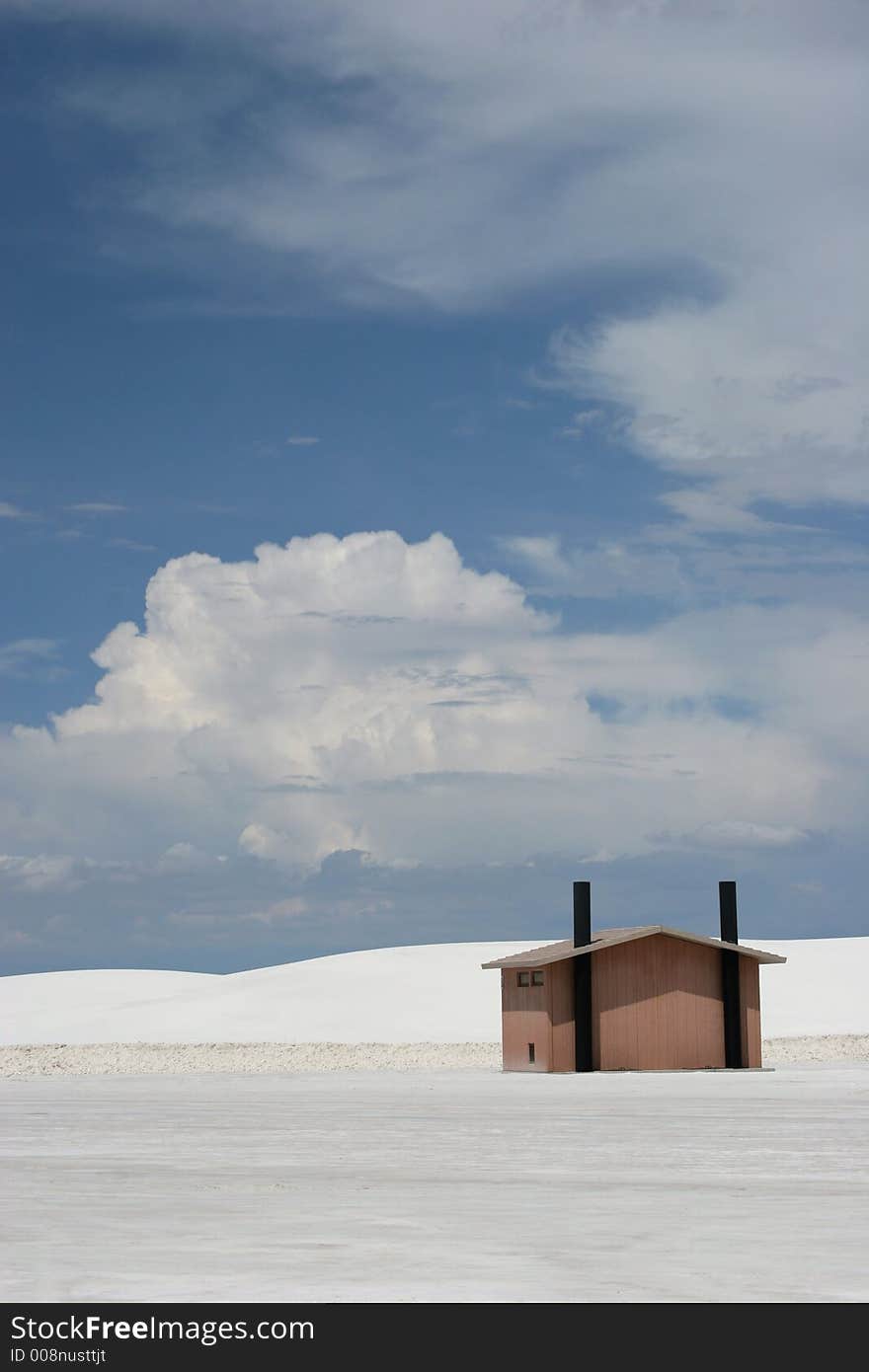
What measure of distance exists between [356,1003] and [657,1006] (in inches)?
1472

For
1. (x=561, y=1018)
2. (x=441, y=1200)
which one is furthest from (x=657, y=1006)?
(x=441, y=1200)

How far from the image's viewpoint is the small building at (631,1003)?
161 ft

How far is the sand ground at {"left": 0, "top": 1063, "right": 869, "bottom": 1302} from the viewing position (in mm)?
11984

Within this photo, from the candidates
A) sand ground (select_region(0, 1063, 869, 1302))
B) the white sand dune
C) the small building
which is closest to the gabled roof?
the small building

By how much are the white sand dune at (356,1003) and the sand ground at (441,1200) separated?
41661 millimetres

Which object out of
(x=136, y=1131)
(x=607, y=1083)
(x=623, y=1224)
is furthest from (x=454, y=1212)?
(x=607, y=1083)

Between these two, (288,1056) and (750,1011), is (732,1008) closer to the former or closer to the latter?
(750,1011)

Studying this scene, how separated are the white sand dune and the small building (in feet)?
73.1

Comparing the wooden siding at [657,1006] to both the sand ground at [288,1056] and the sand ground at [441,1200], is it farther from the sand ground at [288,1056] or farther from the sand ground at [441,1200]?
the sand ground at [441,1200]

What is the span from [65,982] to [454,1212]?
102 metres

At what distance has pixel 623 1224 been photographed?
15297mm

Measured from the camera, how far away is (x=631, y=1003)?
49594 mm
